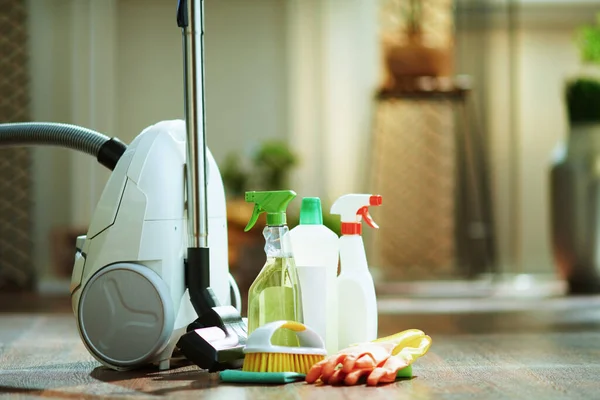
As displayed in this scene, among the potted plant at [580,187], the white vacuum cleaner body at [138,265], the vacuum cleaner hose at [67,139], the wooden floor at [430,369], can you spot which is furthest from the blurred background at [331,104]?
the white vacuum cleaner body at [138,265]

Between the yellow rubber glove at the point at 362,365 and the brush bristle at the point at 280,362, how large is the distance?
0.03 metres

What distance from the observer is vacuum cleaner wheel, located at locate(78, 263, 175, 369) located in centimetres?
124

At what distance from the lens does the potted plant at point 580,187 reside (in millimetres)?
3141

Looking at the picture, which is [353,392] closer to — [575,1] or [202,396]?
[202,396]

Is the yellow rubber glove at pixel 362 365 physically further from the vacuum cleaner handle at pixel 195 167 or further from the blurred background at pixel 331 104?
the blurred background at pixel 331 104

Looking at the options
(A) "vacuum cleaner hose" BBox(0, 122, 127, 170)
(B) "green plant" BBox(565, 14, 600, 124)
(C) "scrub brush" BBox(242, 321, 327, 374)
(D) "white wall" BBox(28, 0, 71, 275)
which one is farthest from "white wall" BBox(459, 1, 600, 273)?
(C) "scrub brush" BBox(242, 321, 327, 374)

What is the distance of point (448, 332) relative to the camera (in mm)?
1898

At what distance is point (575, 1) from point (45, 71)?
237 centimetres

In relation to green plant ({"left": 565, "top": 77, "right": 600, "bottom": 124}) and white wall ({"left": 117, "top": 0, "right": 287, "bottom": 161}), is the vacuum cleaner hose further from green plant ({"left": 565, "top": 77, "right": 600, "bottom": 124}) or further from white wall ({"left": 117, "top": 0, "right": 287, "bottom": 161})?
white wall ({"left": 117, "top": 0, "right": 287, "bottom": 161})

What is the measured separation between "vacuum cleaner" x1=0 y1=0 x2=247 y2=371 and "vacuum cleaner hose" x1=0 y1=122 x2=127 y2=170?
8 cm

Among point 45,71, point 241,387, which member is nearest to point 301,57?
point 45,71

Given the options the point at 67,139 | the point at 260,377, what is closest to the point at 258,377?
the point at 260,377

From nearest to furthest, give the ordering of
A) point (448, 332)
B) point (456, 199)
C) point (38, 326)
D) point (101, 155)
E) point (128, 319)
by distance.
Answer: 1. point (128, 319)
2. point (101, 155)
3. point (448, 332)
4. point (38, 326)
5. point (456, 199)

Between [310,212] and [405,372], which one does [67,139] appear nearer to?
[310,212]
